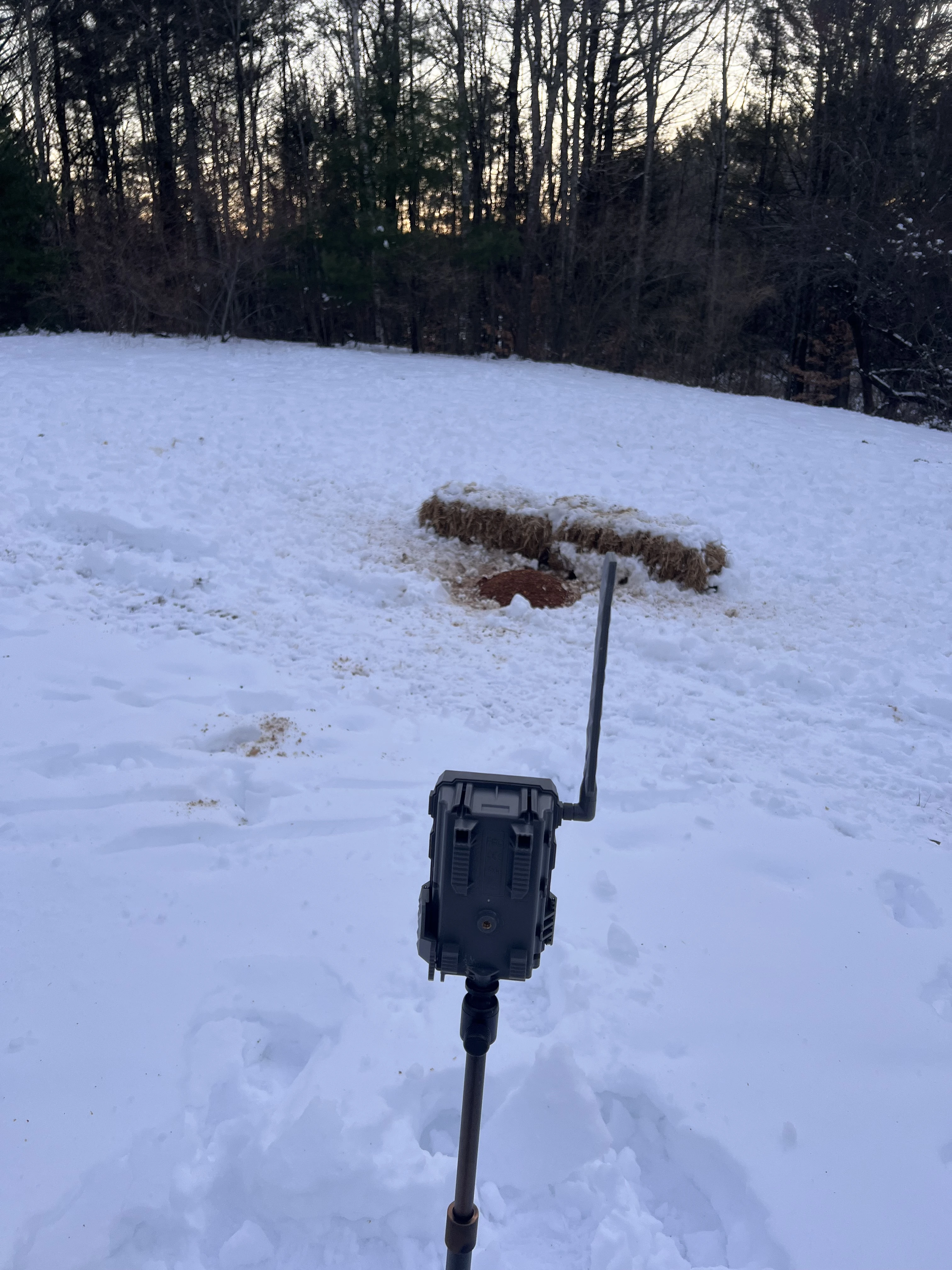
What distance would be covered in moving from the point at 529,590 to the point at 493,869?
532cm

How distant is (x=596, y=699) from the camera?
1.31 m

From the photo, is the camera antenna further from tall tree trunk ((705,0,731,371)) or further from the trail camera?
tall tree trunk ((705,0,731,371))

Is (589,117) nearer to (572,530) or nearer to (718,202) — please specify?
(718,202)

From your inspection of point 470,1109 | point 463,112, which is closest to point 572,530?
point 470,1109

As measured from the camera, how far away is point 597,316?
62.5 ft

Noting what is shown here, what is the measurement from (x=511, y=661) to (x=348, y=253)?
44.9 feet

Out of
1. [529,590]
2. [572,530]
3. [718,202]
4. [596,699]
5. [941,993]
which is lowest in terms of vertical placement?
[941,993]

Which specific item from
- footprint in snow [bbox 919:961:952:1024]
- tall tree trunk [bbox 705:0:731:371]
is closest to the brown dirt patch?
footprint in snow [bbox 919:961:952:1024]

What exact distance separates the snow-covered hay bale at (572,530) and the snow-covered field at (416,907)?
0.28 metres

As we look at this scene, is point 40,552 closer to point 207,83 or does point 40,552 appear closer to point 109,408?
point 109,408

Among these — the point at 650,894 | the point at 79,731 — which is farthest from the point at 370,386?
the point at 650,894

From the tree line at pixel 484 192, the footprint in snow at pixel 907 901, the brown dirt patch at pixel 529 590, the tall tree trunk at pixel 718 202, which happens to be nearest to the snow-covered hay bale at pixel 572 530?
the brown dirt patch at pixel 529 590

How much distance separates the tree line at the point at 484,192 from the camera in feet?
53.6

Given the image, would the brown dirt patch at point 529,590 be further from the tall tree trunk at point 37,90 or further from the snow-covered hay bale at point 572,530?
the tall tree trunk at point 37,90
